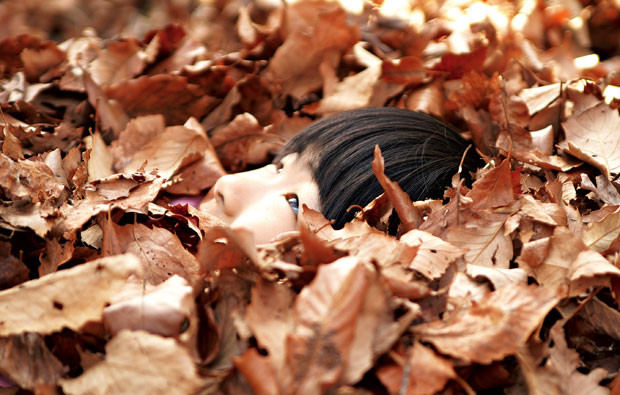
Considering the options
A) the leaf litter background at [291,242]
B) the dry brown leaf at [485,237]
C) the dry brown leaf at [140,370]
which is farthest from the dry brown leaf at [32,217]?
the dry brown leaf at [485,237]

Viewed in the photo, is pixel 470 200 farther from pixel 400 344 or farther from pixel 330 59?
→ pixel 330 59

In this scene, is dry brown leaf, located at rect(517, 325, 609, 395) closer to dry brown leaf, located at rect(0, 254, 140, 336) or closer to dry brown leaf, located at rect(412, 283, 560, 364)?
dry brown leaf, located at rect(412, 283, 560, 364)

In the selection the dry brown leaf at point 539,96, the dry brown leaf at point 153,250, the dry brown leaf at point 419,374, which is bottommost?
the dry brown leaf at point 539,96

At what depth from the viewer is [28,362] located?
0.71 metres

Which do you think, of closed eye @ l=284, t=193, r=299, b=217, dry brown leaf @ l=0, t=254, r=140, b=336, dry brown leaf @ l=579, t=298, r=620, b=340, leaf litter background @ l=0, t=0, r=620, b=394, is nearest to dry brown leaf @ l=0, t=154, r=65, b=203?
leaf litter background @ l=0, t=0, r=620, b=394

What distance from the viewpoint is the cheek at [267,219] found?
1.15 metres

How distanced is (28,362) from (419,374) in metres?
0.51

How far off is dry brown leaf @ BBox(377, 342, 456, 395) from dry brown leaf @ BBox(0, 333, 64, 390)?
1.40ft

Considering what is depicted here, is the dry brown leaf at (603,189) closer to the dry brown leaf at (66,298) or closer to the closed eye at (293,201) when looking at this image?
the closed eye at (293,201)

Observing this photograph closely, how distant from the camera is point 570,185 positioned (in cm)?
105

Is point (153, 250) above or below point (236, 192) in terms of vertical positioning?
above

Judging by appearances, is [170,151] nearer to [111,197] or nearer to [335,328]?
[111,197]

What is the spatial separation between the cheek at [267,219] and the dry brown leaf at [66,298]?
0.44m

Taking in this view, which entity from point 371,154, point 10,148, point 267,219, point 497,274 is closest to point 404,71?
point 371,154
